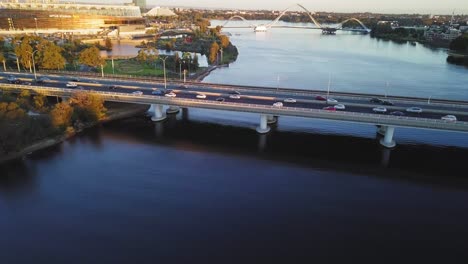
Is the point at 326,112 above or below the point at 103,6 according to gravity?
below

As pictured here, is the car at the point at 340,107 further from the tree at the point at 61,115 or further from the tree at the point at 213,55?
the tree at the point at 213,55

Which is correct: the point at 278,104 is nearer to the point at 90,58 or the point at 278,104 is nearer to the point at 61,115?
the point at 61,115

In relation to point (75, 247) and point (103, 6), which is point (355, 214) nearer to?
point (75, 247)

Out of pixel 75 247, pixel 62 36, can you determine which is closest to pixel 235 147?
pixel 75 247

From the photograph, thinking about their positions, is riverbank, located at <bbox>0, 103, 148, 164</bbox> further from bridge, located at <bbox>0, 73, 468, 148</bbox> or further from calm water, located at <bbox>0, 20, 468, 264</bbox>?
bridge, located at <bbox>0, 73, 468, 148</bbox>

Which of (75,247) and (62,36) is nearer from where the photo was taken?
(75,247)
